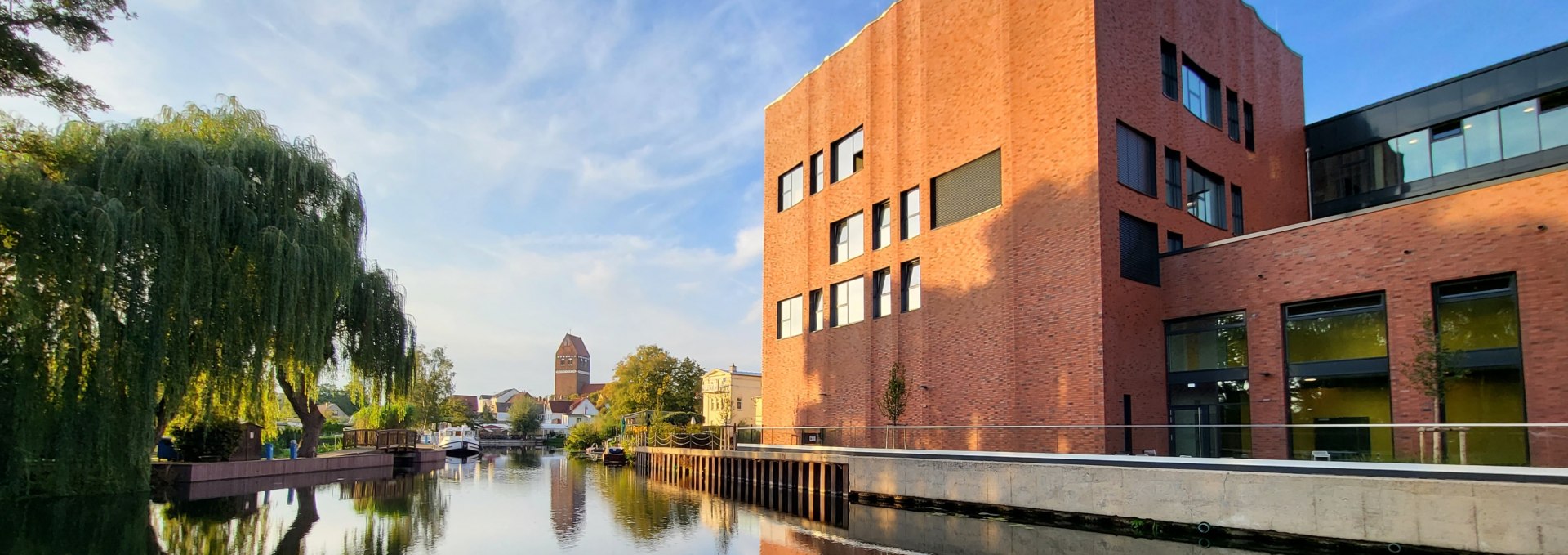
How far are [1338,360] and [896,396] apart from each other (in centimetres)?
1188

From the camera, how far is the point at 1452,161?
26.5 m

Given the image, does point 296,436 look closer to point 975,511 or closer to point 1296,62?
point 975,511

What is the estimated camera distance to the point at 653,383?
221 ft

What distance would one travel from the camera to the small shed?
1255 inches

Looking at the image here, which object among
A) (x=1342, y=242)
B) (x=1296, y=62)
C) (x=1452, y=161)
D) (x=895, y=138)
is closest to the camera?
(x=1342, y=242)

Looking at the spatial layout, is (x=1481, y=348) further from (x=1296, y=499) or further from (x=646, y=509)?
(x=646, y=509)

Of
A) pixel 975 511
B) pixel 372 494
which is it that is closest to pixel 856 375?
pixel 975 511

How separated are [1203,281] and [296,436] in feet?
147

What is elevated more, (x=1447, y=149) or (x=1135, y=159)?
(x=1447, y=149)

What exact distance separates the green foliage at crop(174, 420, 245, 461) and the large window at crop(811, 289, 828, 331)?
20.0 meters

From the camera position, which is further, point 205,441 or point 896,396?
point 205,441

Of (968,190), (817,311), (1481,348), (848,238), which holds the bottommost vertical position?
(1481,348)

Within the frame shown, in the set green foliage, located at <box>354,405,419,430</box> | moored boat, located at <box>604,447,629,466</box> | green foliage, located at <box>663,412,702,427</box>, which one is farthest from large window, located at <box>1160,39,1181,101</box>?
green foliage, located at <box>354,405,419,430</box>

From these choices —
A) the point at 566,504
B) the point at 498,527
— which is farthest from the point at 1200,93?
the point at 498,527
